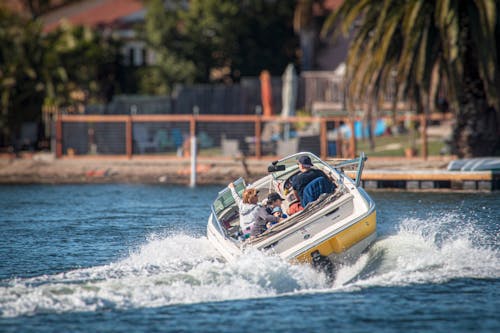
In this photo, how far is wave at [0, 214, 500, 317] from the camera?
1309 centimetres

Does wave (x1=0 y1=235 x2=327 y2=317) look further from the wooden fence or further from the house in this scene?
the house

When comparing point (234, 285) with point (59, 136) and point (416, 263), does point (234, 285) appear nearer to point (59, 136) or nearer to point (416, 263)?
point (416, 263)

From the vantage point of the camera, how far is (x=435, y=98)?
28.6m

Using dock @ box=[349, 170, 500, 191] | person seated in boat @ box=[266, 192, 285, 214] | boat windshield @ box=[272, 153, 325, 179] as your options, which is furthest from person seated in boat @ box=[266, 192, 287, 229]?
dock @ box=[349, 170, 500, 191]

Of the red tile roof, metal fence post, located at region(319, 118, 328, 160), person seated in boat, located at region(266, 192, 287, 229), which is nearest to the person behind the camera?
person seated in boat, located at region(266, 192, 287, 229)

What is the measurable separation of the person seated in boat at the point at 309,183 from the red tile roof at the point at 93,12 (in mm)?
33759

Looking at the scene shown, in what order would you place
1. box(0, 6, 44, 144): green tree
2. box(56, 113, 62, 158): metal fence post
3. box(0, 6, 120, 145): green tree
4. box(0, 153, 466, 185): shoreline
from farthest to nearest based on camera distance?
box(0, 6, 120, 145): green tree, box(0, 6, 44, 144): green tree, box(56, 113, 62, 158): metal fence post, box(0, 153, 466, 185): shoreline

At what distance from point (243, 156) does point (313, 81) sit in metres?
10.3

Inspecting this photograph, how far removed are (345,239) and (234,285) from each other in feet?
6.55

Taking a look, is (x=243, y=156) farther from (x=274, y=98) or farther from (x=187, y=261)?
(x=187, y=261)

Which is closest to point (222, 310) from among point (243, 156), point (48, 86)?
point (243, 156)

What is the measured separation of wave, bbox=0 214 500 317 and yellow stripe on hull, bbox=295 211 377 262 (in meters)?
0.27

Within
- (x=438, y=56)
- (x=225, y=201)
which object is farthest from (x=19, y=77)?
(x=225, y=201)

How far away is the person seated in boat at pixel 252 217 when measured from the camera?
49.7 feet
